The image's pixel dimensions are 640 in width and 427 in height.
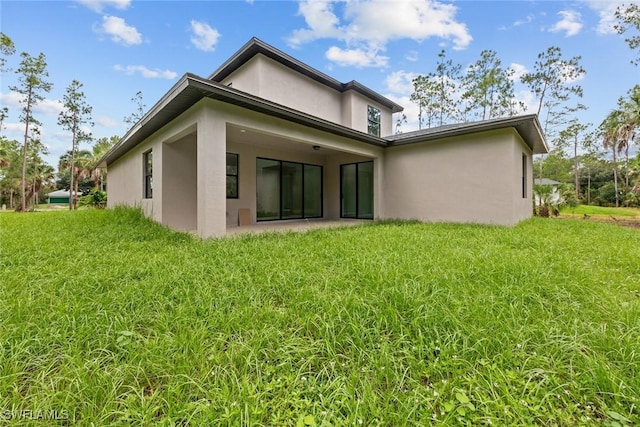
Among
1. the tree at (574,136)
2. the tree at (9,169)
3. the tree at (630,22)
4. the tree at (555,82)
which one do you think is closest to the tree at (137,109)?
the tree at (9,169)

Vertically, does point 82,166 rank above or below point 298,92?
below

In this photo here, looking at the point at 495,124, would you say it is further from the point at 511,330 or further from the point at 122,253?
the point at 122,253

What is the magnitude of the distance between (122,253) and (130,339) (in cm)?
298

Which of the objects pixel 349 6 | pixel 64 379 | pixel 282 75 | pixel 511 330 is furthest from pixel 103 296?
pixel 349 6

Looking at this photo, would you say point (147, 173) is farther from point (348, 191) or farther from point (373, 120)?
point (373, 120)

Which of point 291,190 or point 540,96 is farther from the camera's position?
point 540,96

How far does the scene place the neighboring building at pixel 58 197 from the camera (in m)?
37.5

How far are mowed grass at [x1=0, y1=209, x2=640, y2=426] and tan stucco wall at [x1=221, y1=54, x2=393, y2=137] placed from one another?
27.3ft

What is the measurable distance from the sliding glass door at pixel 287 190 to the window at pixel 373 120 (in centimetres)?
392

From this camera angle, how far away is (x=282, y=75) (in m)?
10.3

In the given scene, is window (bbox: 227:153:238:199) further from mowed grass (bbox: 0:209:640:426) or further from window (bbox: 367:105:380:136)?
window (bbox: 367:105:380:136)

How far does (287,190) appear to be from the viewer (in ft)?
35.4

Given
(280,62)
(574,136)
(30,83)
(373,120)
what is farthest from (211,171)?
(574,136)

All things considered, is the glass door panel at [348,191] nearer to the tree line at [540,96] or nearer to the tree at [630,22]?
the tree line at [540,96]
